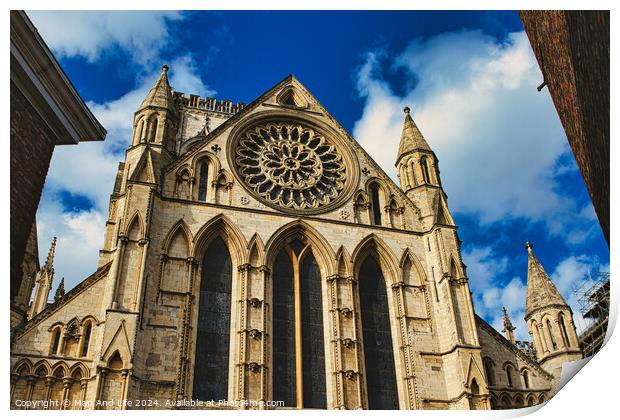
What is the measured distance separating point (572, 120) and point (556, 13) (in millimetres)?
1893

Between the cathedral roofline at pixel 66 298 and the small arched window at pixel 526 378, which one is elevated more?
the cathedral roofline at pixel 66 298

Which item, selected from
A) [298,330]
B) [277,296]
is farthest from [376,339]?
[277,296]

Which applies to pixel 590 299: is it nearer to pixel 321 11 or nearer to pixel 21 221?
pixel 321 11

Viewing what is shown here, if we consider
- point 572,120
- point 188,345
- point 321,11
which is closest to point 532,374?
point 572,120

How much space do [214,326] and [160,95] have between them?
721cm

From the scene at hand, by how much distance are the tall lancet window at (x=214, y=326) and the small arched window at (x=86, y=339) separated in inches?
91.5

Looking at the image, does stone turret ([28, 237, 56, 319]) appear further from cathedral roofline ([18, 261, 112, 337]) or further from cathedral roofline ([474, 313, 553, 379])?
cathedral roofline ([474, 313, 553, 379])

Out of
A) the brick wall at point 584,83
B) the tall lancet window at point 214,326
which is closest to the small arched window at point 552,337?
the brick wall at point 584,83

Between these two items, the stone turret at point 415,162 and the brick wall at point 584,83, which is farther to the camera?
the stone turret at point 415,162

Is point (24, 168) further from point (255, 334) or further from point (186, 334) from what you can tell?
point (255, 334)

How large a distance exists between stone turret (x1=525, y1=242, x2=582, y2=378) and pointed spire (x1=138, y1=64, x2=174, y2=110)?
10.9 m

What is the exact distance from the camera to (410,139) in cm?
1938

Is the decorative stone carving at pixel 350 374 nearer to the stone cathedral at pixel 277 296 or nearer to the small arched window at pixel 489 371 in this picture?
the stone cathedral at pixel 277 296

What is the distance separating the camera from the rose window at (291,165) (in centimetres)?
1712
